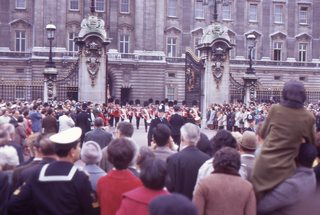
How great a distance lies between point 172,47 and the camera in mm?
54500

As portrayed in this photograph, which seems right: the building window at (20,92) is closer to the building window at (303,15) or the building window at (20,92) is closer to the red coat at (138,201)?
the building window at (303,15)

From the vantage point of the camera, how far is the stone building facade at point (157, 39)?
49.2 meters

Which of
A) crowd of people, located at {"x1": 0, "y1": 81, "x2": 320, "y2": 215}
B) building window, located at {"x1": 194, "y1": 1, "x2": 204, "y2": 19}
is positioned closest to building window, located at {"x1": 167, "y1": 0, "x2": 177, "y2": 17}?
building window, located at {"x1": 194, "y1": 1, "x2": 204, "y2": 19}

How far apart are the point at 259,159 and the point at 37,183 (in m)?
2.19

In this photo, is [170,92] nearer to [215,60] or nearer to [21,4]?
[21,4]

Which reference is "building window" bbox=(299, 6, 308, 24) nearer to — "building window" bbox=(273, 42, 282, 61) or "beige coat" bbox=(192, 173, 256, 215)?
"building window" bbox=(273, 42, 282, 61)

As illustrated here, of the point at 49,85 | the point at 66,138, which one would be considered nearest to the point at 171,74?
the point at 49,85

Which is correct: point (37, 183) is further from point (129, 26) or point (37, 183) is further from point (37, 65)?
point (129, 26)

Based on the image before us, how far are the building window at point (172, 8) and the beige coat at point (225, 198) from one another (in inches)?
1973

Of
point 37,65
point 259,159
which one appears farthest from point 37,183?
point 37,65

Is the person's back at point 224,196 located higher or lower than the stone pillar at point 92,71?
lower

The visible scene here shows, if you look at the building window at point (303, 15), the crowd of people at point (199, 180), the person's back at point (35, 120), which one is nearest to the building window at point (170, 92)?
the building window at point (303, 15)

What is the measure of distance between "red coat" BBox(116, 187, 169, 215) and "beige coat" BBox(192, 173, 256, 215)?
52 cm

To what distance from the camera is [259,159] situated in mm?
5457
